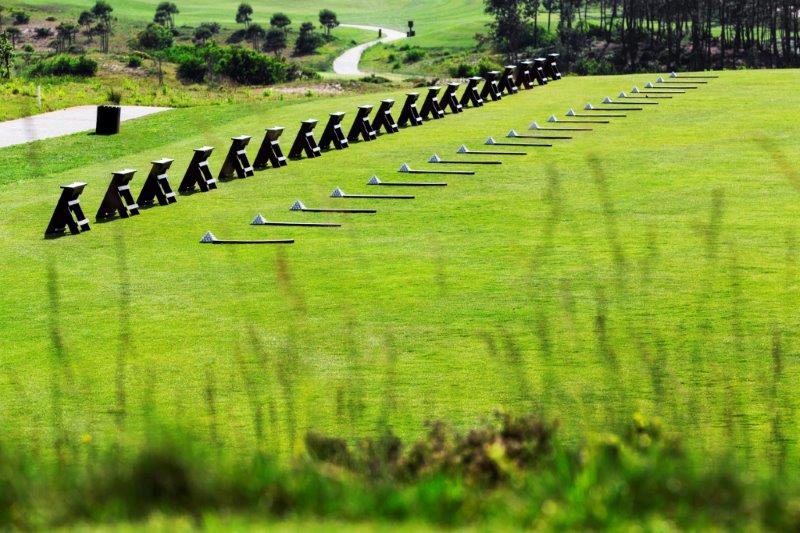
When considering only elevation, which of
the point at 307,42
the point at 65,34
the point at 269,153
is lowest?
the point at 269,153

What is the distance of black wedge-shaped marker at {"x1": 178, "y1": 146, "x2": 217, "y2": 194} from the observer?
20.2m

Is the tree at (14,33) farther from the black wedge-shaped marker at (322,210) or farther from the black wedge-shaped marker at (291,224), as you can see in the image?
the black wedge-shaped marker at (291,224)

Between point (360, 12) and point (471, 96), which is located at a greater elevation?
point (360, 12)

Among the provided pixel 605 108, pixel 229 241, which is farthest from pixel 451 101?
pixel 229 241

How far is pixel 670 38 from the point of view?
8044cm

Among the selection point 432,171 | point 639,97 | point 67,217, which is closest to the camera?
point 67,217

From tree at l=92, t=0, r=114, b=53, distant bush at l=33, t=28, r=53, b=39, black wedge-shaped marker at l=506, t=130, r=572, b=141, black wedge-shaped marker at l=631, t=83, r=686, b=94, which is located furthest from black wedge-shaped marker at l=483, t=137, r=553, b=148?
distant bush at l=33, t=28, r=53, b=39

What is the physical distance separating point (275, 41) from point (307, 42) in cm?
332

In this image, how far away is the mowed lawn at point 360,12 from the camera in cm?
13025

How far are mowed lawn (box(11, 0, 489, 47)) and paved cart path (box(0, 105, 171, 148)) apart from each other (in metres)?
85.1

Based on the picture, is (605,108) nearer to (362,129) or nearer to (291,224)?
(362,129)

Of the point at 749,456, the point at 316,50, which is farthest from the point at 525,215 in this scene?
the point at 316,50

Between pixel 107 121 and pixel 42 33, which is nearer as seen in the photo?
pixel 107 121

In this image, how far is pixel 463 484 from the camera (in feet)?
17.6
